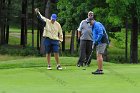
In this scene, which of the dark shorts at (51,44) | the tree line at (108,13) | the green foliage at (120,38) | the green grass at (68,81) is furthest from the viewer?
the green foliage at (120,38)

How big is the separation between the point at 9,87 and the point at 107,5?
90.1 ft

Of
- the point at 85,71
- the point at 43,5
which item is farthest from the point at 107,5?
the point at 85,71

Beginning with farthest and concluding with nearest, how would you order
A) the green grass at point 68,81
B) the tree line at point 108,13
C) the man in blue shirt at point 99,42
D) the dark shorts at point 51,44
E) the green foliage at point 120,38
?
the green foliage at point 120,38, the tree line at point 108,13, the dark shorts at point 51,44, the man in blue shirt at point 99,42, the green grass at point 68,81

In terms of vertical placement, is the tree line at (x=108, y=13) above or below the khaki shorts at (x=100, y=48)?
above

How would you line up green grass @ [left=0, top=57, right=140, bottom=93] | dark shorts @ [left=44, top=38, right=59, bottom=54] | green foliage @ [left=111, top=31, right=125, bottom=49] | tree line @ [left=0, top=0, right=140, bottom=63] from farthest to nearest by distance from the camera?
green foliage @ [left=111, top=31, right=125, bottom=49]
tree line @ [left=0, top=0, right=140, bottom=63]
dark shorts @ [left=44, top=38, right=59, bottom=54]
green grass @ [left=0, top=57, right=140, bottom=93]

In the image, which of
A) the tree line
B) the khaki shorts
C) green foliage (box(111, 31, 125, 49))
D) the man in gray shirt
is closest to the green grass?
the khaki shorts

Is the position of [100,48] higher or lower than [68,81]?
higher

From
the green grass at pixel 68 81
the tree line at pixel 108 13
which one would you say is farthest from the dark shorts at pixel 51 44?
the tree line at pixel 108 13

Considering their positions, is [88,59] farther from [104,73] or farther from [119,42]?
[119,42]

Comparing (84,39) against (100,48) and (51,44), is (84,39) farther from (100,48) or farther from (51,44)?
(100,48)

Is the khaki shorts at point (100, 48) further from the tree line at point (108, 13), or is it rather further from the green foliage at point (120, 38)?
the green foliage at point (120, 38)

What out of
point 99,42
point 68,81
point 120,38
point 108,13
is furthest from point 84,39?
point 120,38

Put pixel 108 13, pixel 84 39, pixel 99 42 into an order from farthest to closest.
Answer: pixel 108 13
pixel 84 39
pixel 99 42

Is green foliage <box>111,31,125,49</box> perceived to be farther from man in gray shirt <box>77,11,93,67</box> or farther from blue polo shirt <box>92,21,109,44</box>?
blue polo shirt <box>92,21,109,44</box>
